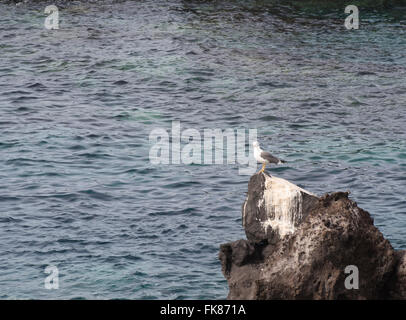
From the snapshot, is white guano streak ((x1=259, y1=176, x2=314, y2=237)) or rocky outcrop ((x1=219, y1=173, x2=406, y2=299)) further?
white guano streak ((x1=259, y1=176, x2=314, y2=237))

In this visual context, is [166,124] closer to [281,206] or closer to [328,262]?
[281,206]

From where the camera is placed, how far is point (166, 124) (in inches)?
1185

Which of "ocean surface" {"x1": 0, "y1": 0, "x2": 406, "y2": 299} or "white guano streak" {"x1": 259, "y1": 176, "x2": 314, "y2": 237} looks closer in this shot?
"white guano streak" {"x1": 259, "y1": 176, "x2": 314, "y2": 237}

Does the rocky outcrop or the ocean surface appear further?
the ocean surface

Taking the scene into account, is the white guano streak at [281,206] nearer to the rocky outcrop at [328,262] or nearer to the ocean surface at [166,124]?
the rocky outcrop at [328,262]

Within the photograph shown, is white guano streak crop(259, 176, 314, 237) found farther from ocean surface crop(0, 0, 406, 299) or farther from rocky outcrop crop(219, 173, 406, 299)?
ocean surface crop(0, 0, 406, 299)

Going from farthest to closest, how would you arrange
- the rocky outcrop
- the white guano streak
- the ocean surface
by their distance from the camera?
the ocean surface < the white guano streak < the rocky outcrop

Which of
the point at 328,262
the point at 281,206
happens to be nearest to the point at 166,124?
the point at 281,206

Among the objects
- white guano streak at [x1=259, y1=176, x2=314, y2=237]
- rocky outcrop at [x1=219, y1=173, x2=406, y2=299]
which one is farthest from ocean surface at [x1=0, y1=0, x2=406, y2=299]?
rocky outcrop at [x1=219, y1=173, x2=406, y2=299]

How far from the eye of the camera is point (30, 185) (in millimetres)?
24812

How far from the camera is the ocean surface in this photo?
65.8 feet

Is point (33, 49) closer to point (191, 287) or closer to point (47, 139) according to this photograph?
point (47, 139)

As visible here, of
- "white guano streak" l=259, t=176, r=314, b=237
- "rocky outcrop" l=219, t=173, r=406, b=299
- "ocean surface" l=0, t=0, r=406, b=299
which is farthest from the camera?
"ocean surface" l=0, t=0, r=406, b=299

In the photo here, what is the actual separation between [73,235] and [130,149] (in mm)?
7383
